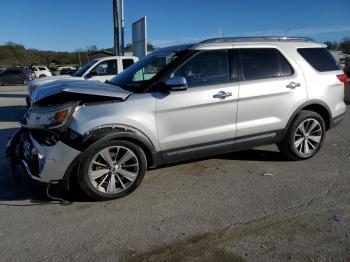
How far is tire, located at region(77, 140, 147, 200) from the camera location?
4203 millimetres

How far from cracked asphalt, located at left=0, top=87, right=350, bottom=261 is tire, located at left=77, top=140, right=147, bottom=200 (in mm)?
139

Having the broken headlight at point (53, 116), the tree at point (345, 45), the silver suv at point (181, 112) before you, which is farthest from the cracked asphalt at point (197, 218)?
the tree at point (345, 45)

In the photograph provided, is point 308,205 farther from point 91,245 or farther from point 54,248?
point 54,248

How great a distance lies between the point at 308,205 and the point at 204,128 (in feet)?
5.03

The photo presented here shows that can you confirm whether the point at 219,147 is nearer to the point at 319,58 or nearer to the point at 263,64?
the point at 263,64

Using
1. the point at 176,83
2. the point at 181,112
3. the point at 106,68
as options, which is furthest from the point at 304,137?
the point at 106,68

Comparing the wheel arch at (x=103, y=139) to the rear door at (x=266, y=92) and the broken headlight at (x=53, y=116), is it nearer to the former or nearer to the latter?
the broken headlight at (x=53, y=116)

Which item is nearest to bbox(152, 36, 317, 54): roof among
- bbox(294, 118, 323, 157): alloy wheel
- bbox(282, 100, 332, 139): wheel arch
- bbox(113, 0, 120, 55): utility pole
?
bbox(282, 100, 332, 139): wheel arch

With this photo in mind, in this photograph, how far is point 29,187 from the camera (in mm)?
4883

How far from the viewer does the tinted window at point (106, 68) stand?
11992mm

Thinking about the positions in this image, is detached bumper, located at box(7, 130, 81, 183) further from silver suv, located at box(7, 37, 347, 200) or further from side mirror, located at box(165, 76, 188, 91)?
side mirror, located at box(165, 76, 188, 91)

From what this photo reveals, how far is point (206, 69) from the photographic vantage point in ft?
16.0

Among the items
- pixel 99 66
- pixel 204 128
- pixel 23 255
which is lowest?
pixel 23 255

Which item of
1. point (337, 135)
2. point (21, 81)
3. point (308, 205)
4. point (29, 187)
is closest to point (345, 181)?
point (308, 205)
